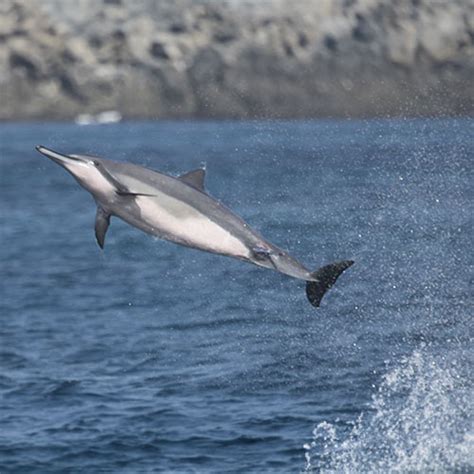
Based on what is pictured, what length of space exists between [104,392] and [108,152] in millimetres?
62758

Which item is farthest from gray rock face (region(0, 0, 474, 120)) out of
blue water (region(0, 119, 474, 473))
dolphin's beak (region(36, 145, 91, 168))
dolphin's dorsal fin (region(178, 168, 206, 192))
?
dolphin's beak (region(36, 145, 91, 168))

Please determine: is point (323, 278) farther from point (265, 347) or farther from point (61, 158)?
point (265, 347)

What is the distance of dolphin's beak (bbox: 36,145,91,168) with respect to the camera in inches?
475

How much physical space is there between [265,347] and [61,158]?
1068 centimetres

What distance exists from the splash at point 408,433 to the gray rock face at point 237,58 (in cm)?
9910

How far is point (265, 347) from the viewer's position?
73.6 ft

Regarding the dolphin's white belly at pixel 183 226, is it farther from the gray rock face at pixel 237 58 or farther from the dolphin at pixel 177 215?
the gray rock face at pixel 237 58

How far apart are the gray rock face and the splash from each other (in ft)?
325

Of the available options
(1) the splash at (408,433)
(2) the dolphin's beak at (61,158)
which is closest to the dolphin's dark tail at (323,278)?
(2) the dolphin's beak at (61,158)

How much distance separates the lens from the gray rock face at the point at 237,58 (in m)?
124

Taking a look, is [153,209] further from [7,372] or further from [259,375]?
[7,372]

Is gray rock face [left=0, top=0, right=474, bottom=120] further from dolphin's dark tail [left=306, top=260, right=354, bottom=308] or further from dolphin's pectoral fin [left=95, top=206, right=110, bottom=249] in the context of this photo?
dolphin's pectoral fin [left=95, top=206, right=110, bottom=249]

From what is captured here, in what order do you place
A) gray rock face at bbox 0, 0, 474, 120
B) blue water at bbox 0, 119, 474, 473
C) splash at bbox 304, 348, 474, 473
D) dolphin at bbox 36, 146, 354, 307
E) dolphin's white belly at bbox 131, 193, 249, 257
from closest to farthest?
dolphin at bbox 36, 146, 354, 307, dolphin's white belly at bbox 131, 193, 249, 257, splash at bbox 304, 348, 474, 473, blue water at bbox 0, 119, 474, 473, gray rock face at bbox 0, 0, 474, 120

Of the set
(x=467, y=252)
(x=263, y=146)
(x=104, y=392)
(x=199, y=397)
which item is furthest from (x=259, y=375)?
(x=263, y=146)
